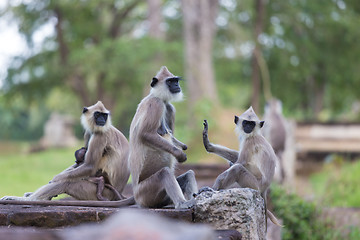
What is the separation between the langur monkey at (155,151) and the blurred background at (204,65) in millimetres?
6815

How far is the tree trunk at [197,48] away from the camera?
50.5ft

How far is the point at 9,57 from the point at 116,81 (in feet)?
16.5

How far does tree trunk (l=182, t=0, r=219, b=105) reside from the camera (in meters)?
15.4

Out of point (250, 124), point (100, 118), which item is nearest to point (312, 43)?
point (250, 124)

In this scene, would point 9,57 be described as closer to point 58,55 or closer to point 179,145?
point 58,55

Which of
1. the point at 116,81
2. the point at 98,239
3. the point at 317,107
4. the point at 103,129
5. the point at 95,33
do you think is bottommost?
the point at 98,239

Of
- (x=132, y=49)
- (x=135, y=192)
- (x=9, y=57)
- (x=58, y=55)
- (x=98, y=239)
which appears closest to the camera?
(x=98, y=239)

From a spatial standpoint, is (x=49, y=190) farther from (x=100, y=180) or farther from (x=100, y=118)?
(x=100, y=118)

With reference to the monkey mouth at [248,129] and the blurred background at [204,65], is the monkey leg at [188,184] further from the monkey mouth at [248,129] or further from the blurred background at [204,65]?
the blurred background at [204,65]

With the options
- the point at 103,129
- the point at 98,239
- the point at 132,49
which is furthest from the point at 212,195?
the point at 132,49

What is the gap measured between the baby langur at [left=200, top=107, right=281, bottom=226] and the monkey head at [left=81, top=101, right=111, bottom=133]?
0.83m

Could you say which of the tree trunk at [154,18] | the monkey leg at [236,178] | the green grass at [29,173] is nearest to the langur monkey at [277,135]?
the green grass at [29,173]

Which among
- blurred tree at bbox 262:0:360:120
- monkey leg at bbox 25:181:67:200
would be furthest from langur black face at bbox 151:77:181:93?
blurred tree at bbox 262:0:360:120

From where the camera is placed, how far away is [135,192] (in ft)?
13.9
